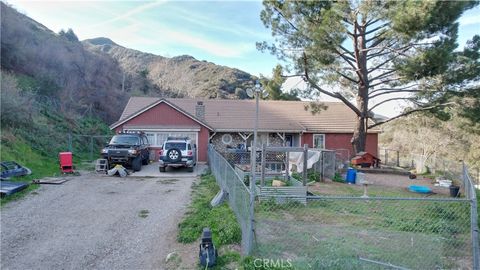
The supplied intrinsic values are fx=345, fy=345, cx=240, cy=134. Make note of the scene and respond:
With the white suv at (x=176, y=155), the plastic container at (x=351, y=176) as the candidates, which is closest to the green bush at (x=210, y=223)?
the white suv at (x=176, y=155)

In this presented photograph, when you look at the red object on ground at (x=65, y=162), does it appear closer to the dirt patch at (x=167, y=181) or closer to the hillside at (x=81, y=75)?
the dirt patch at (x=167, y=181)

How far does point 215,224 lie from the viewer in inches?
311

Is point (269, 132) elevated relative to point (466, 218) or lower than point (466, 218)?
elevated

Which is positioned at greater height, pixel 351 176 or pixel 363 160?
pixel 363 160

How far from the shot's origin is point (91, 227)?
8.28 meters

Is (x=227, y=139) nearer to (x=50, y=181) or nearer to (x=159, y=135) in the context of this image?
(x=159, y=135)

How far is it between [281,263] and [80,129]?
2580 centimetres

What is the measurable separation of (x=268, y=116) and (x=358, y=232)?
68.5 ft

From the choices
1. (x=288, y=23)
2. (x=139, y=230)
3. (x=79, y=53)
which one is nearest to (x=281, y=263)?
(x=139, y=230)

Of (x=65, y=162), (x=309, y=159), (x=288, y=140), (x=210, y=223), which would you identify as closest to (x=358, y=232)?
(x=210, y=223)

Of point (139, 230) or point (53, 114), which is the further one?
point (53, 114)

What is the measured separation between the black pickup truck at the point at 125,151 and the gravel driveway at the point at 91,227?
14.0ft

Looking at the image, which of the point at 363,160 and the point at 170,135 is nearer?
the point at 363,160

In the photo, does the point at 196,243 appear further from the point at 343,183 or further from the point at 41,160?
the point at 41,160
